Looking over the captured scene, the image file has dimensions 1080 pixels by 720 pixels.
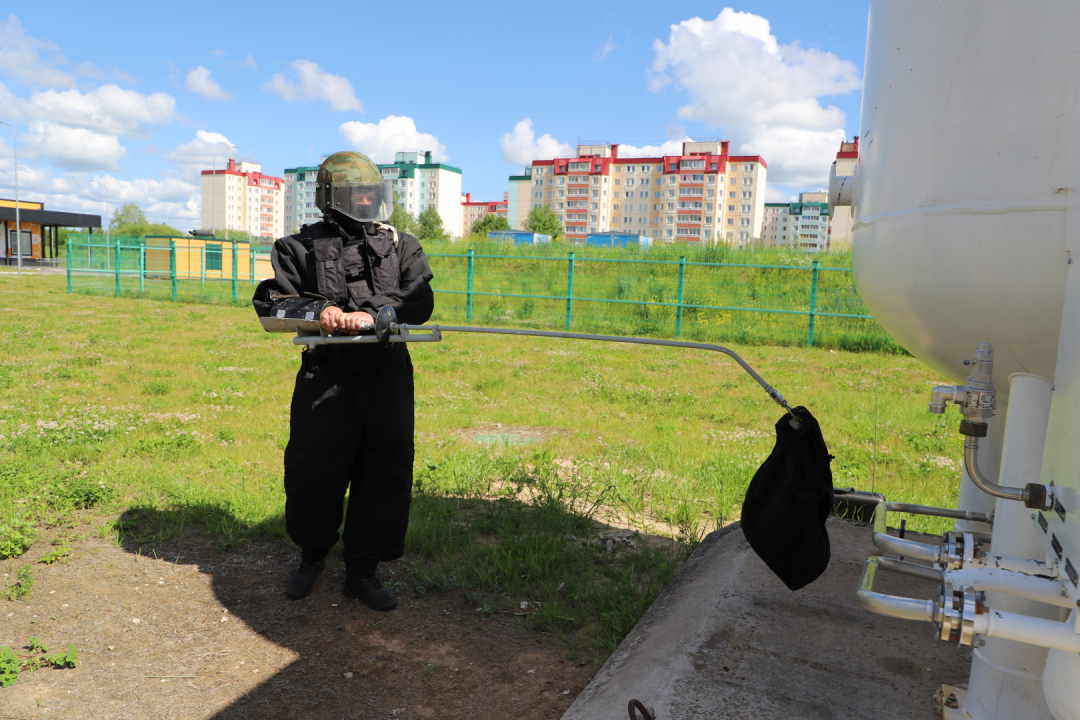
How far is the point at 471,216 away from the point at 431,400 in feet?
401

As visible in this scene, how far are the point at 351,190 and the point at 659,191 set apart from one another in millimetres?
100890

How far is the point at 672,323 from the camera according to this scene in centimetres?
1551

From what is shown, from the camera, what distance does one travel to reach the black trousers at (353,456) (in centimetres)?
311

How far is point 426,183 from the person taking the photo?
361 feet

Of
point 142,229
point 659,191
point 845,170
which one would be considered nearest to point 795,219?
point 659,191

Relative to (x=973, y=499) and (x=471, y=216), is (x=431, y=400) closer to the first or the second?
(x=973, y=499)

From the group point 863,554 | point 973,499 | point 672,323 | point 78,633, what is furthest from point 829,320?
point 78,633

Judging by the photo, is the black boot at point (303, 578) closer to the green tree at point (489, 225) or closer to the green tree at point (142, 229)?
the green tree at point (489, 225)

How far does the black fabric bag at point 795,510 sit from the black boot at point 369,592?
173cm

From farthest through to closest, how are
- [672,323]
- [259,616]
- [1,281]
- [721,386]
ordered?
[1,281] → [672,323] → [721,386] → [259,616]

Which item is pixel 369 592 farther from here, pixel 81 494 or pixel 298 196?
pixel 298 196

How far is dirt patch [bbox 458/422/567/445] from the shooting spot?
6.13m

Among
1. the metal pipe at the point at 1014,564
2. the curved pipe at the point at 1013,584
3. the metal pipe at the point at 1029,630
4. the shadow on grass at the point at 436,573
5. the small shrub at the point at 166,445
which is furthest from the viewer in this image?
the small shrub at the point at 166,445

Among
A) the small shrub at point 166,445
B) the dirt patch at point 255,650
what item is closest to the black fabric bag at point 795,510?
the dirt patch at point 255,650
